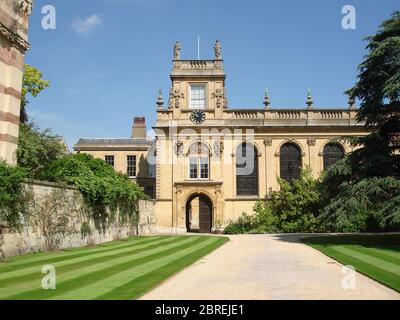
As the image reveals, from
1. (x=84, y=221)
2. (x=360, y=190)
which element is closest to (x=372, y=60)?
(x=360, y=190)

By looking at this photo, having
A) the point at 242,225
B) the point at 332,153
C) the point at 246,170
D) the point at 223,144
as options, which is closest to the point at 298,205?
the point at 242,225

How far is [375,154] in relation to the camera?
18.6 metres

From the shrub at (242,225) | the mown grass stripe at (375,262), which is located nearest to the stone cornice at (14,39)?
the mown grass stripe at (375,262)

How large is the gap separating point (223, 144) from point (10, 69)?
71.0 feet

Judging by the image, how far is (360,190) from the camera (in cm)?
1781

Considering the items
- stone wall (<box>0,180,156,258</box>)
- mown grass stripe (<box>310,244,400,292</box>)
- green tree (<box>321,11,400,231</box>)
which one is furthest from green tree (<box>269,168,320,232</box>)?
mown grass stripe (<box>310,244,400,292</box>)

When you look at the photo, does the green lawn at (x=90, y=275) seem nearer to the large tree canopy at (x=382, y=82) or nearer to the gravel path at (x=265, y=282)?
the gravel path at (x=265, y=282)

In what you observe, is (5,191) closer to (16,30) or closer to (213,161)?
(16,30)

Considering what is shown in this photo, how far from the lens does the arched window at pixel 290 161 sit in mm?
35281

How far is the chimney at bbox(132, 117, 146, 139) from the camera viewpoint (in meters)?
46.9

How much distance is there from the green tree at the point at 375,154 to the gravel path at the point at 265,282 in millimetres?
5486

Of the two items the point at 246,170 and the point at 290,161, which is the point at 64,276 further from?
the point at 290,161

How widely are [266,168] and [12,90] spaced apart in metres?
23.7

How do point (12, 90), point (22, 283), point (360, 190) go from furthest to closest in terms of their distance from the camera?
point (360, 190), point (12, 90), point (22, 283)
